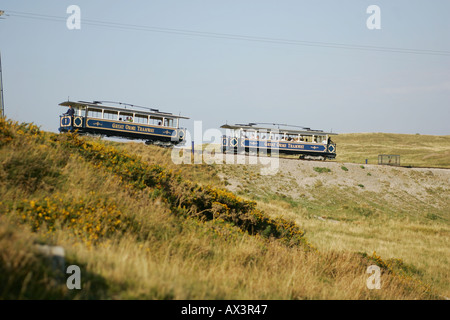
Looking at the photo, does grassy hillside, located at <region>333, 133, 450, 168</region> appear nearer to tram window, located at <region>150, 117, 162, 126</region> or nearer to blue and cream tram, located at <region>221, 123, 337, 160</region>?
blue and cream tram, located at <region>221, 123, 337, 160</region>

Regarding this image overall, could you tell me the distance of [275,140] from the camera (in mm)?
37688

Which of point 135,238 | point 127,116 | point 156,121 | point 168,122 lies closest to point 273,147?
point 168,122

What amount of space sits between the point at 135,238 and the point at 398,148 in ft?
279

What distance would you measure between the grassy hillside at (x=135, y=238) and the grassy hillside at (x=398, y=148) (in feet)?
184

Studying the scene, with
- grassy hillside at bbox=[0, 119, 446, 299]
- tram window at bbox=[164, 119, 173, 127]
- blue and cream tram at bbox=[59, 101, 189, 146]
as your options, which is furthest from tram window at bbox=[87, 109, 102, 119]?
grassy hillside at bbox=[0, 119, 446, 299]

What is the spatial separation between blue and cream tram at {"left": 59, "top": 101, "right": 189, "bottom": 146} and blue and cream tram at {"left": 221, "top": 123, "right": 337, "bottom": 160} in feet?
20.8

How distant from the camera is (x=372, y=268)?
1037cm

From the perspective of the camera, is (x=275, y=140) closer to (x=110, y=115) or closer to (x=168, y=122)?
(x=168, y=122)

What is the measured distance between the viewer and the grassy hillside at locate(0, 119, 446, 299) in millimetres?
4676

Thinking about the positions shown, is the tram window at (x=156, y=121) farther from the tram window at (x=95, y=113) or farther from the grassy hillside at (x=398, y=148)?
the grassy hillside at (x=398, y=148)

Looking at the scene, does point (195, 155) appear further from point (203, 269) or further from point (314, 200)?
point (203, 269)

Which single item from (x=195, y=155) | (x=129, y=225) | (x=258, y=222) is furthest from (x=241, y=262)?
(x=195, y=155)

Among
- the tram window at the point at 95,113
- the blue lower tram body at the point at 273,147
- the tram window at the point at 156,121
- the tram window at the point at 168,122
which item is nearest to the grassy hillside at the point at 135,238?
the tram window at the point at 95,113
